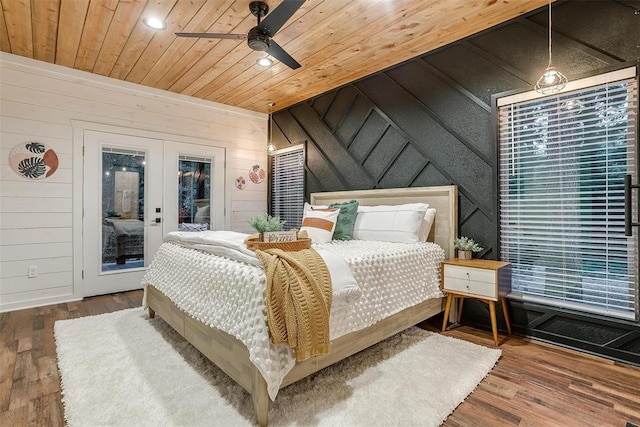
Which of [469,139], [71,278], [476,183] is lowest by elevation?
[71,278]

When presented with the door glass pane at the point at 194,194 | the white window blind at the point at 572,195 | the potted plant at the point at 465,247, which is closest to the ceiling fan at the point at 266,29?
the white window blind at the point at 572,195

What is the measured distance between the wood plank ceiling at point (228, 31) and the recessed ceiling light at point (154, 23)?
0.16ft

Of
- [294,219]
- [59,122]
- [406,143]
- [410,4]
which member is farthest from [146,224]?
[410,4]

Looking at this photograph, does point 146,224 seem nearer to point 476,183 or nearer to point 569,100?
point 476,183

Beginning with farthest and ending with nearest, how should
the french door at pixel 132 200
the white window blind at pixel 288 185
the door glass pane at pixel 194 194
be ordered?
the white window blind at pixel 288 185 → the door glass pane at pixel 194 194 → the french door at pixel 132 200

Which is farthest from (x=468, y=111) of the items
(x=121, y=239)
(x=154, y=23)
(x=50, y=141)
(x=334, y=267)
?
(x=50, y=141)

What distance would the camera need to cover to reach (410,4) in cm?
246

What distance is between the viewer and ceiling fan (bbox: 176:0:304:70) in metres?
2.04

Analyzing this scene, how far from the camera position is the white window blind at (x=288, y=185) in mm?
4879

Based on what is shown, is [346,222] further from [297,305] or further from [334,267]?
[297,305]

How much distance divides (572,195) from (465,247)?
864 millimetres

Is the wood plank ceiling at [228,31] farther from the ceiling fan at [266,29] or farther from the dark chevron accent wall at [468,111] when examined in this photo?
the dark chevron accent wall at [468,111]

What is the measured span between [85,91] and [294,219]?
10.1ft

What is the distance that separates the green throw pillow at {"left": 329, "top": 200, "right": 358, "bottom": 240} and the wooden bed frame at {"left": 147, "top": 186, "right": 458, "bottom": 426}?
1.49 feet
